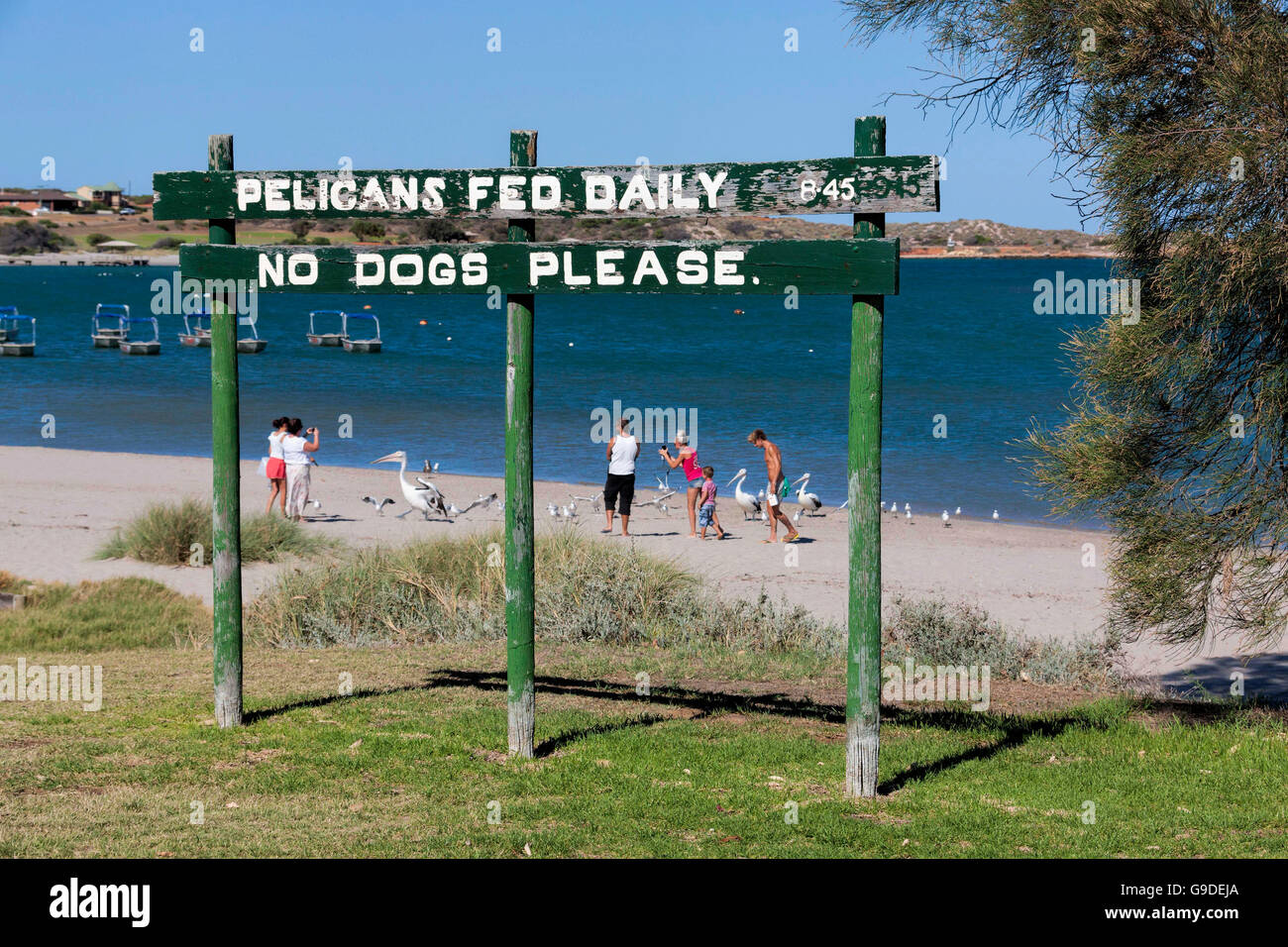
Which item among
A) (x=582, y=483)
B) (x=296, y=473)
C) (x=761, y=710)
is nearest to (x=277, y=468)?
(x=296, y=473)

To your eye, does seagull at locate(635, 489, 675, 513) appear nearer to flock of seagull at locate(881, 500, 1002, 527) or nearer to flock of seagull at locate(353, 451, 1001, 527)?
flock of seagull at locate(353, 451, 1001, 527)

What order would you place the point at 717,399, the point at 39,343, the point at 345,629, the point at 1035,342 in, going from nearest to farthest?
the point at 345,629
the point at 717,399
the point at 39,343
the point at 1035,342

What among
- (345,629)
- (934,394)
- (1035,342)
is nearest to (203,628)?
(345,629)

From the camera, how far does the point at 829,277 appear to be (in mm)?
5969

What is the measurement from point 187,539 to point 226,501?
9400mm

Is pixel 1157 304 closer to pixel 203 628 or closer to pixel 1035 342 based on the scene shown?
pixel 203 628

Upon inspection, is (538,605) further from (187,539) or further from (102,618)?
(187,539)

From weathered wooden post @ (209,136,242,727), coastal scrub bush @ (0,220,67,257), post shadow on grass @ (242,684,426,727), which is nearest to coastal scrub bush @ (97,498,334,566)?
post shadow on grass @ (242,684,426,727)

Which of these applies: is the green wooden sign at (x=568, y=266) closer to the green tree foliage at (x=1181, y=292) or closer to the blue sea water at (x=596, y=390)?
the blue sea water at (x=596, y=390)

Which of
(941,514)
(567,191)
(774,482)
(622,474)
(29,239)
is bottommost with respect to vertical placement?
(941,514)

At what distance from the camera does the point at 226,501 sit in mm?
7176

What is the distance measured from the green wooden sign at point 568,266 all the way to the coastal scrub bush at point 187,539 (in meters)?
9.22

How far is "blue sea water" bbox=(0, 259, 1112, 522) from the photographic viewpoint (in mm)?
32312

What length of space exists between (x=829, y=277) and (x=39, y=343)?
69205 millimetres
